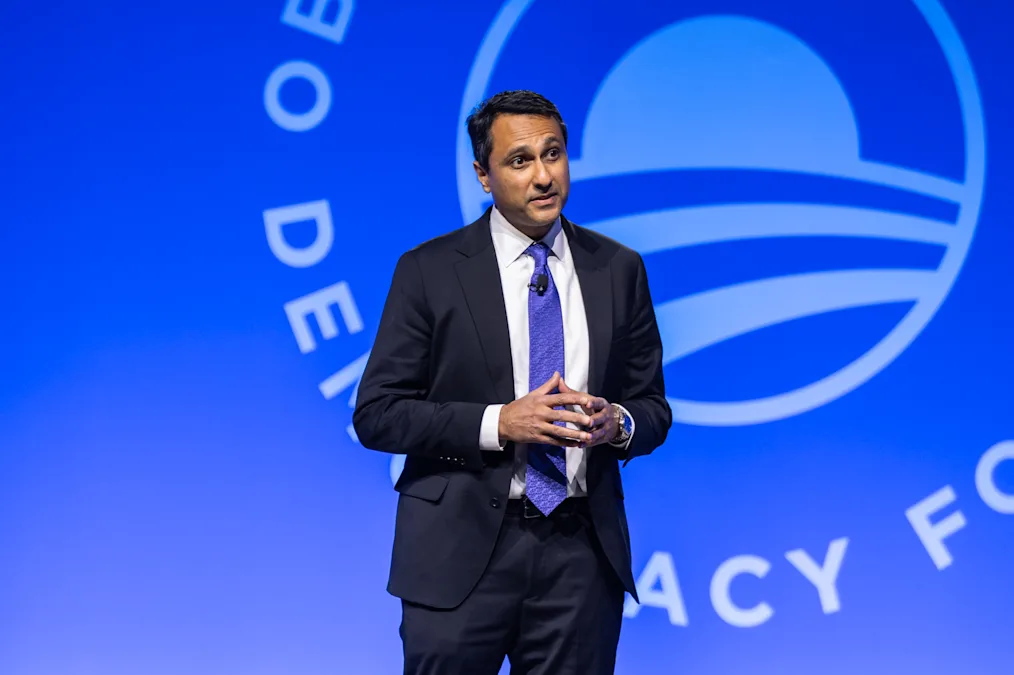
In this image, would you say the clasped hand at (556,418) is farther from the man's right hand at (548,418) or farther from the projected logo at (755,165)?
the projected logo at (755,165)

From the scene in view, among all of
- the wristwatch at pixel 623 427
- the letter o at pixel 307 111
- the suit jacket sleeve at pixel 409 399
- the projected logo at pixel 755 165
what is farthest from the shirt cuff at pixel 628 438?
the letter o at pixel 307 111

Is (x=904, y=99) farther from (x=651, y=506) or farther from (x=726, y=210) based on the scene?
(x=651, y=506)

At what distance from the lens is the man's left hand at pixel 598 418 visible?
5.78 ft

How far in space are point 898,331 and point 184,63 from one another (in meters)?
2.04

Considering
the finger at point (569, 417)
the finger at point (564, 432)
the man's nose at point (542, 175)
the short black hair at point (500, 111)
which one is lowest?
the finger at point (564, 432)

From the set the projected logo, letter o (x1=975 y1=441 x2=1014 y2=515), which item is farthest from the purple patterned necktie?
letter o (x1=975 y1=441 x2=1014 y2=515)

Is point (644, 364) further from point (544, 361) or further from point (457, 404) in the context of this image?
point (457, 404)

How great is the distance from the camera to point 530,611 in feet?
6.23

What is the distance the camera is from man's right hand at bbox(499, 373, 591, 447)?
5.72 feet

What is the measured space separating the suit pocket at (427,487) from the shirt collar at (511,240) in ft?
1.30

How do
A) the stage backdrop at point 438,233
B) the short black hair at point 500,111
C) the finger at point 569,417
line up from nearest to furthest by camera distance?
the finger at point 569,417
the short black hair at point 500,111
the stage backdrop at point 438,233

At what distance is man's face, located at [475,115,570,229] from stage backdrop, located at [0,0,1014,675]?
0.99 metres

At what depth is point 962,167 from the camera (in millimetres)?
2973

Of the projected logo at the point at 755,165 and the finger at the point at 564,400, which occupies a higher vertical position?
the projected logo at the point at 755,165
